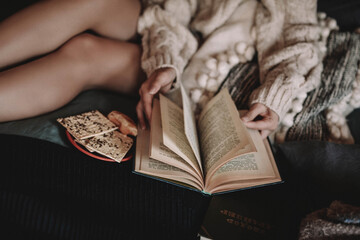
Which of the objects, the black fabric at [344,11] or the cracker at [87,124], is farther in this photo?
the black fabric at [344,11]

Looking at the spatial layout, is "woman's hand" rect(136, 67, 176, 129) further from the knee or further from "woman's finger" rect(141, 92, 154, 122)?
the knee

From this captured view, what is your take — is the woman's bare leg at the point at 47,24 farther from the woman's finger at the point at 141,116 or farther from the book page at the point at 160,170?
the book page at the point at 160,170

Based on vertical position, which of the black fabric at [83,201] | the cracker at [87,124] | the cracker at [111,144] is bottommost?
the black fabric at [83,201]

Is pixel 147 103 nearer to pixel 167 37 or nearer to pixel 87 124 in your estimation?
pixel 87 124

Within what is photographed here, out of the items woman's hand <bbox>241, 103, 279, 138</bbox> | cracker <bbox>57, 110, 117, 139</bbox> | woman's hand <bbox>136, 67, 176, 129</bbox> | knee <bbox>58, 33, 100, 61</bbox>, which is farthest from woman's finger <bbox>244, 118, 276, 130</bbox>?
knee <bbox>58, 33, 100, 61</bbox>

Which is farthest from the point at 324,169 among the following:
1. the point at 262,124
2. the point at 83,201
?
the point at 83,201

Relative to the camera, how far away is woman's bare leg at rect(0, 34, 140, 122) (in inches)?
24.6

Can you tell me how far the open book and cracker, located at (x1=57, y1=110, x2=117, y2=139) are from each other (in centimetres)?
12

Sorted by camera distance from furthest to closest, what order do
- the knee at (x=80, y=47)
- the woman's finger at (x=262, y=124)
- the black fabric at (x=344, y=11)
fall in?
the black fabric at (x=344, y=11) → the knee at (x=80, y=47) → the woman's finger at (x=262, y=124)

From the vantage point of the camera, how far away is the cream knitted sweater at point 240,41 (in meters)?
0.72

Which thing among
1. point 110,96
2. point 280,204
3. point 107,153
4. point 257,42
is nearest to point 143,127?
point 107,153

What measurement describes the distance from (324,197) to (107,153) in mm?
535

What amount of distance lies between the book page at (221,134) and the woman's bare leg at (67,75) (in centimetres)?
32

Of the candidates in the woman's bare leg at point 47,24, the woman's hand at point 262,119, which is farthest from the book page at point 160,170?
the woman's bare leg at point 47,24
